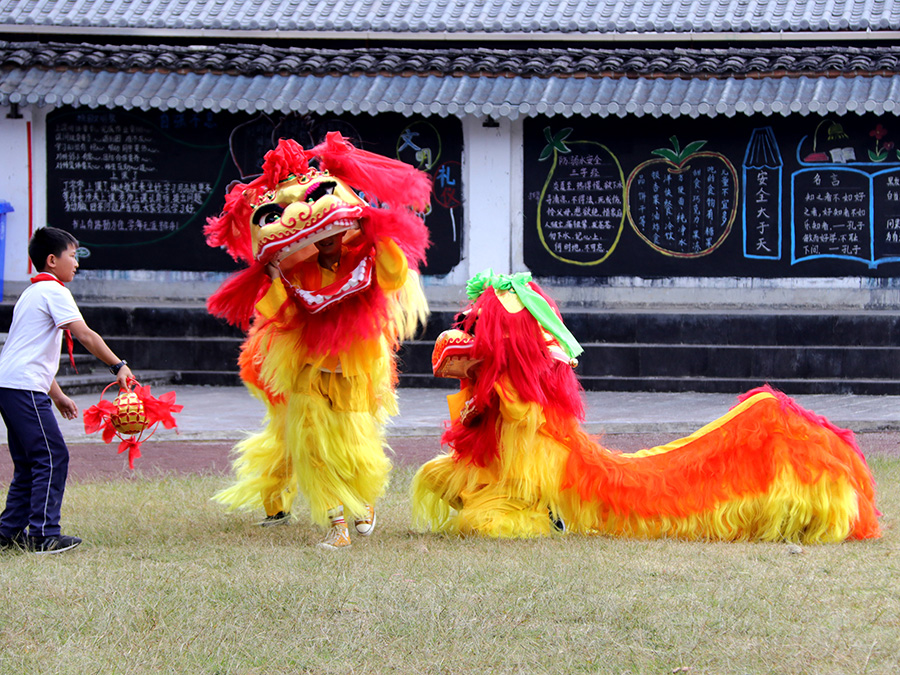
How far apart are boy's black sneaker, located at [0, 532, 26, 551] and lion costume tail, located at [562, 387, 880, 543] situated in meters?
2.53

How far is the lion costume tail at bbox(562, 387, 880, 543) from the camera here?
17.1 ft

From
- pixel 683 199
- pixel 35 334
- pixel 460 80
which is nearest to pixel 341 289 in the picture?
pixel 35 334

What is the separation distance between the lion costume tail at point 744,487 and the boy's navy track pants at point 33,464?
7.78 ft

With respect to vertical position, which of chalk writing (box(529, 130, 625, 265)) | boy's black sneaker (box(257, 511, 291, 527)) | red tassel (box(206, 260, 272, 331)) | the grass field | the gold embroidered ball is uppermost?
chalk writing (box(529, 130, 625, 265))

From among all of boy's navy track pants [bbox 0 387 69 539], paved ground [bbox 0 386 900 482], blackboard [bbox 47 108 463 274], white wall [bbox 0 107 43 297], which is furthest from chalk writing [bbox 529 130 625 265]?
boy's navy track pants [bbox 0 387 69 539]

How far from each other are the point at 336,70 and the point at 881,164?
5.71 meters

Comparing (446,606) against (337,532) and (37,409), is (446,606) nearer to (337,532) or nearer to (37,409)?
(337,532)

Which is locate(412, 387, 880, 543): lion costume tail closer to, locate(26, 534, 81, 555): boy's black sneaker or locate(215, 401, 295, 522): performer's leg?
locate(215, 401, 295, 522): performer's leg

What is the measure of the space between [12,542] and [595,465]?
2.72 metres

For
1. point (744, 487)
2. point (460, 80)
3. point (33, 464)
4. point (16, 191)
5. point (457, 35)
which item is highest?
point (457, 35)

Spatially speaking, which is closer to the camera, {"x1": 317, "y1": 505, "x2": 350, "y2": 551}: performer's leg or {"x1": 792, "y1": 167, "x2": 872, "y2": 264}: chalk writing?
{"x1": 317, "y1": 505, "x2": 350, "y2": 551}: performer's leg

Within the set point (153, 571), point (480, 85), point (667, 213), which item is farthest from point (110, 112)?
point (153, 571)

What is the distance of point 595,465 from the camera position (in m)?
5.34

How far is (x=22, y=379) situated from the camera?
520 cm
